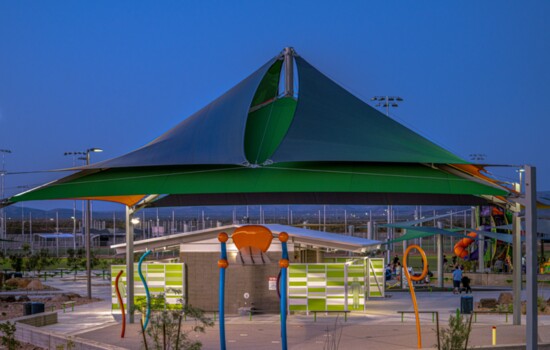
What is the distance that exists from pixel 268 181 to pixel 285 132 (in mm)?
1744

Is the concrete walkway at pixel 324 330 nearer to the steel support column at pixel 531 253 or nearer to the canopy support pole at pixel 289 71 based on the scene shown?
the steel support column at pixel 531 253

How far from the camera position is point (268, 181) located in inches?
853

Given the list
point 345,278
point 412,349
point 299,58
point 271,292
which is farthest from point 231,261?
point 412,349

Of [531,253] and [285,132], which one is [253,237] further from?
[531,253]

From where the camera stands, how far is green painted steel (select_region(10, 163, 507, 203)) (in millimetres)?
21406

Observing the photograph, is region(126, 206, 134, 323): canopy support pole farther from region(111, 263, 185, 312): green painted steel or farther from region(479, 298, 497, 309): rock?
region(479, 298, 497, 309): rock

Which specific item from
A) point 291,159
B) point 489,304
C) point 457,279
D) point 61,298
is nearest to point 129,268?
point 291,159

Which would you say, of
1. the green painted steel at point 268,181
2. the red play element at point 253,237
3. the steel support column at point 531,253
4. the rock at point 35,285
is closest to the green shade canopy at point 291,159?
the green painted steel at point 268,181

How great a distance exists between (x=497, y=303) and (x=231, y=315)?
993 cm

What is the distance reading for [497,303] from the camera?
35.1 m

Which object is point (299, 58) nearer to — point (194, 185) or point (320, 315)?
point (194, 185)

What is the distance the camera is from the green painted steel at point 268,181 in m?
21.4

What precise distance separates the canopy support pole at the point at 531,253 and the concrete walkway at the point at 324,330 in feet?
13.8

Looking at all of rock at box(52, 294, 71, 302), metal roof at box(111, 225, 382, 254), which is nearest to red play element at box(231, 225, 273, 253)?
metal roof at box(111, 225, 382, 254)
